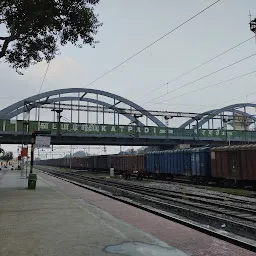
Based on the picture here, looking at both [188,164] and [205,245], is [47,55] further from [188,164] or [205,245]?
[188,164]

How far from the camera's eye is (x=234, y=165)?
82.5 feet

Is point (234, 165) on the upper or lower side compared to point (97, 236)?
upper

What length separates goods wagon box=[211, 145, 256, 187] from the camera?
2355cm

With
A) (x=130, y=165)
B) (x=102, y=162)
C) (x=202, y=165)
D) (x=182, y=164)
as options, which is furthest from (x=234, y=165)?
(x=102, y=162)

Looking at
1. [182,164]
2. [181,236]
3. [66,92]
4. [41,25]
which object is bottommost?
[181,236]

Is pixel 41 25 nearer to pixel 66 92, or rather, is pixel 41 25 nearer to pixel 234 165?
pixel 234 165

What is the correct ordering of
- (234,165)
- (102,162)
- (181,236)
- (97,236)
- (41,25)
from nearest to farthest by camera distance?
(97,236), (181,236), (41,25), (234,165), (102,162)

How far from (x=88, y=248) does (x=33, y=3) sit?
9269mm

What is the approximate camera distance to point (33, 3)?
41.1 feet

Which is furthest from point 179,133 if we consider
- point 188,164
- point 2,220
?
point 2,220

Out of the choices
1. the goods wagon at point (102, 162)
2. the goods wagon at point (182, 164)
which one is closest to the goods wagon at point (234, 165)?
the goods wagon at point (182, 164)

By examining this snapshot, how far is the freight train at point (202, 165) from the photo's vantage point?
2417cm

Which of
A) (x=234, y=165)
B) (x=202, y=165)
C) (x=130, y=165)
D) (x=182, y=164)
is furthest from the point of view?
(x=130, y=165)

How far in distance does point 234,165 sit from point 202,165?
4.86 m
